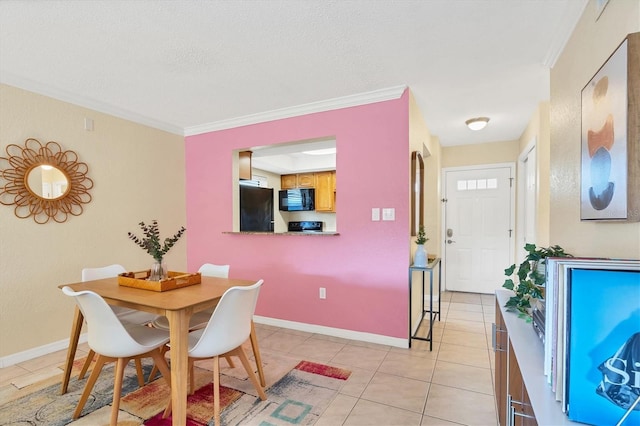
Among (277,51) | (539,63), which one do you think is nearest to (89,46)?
(277,51)

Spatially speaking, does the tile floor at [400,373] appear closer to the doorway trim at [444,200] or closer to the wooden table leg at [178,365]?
the wooden table leg at [178,365]

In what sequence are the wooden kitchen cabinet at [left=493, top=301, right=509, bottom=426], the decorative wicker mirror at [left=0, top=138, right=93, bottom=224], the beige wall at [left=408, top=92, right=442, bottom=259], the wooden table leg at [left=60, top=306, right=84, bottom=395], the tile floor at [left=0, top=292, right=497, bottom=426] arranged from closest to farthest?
1. the wooden kitchen cabinet at [left=493, top=301, right=509, bottom=426]
2. the tile floor at [left=0, top=292, right=497, bottom=426]
3. the wooden table leg at [left=60, top=306, right=84, bottom=395]
4. the decorative wicker mirror at [left=0, top=138, right=93, bottom=224]
5. the beige wall at [left=408, top=92, right=442, bottom=259]

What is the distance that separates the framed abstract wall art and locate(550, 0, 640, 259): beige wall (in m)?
0.08

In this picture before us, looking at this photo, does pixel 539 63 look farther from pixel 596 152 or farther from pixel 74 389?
pixel 74 389

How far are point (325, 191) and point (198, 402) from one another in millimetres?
4374

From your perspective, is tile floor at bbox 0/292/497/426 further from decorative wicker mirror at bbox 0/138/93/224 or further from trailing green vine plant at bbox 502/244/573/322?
decorative wicker mirror at bbox 0/138/93/224

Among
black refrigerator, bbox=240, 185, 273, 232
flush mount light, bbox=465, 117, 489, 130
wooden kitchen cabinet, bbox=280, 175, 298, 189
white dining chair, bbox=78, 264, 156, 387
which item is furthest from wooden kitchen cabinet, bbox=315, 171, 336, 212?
white dining chair, bbox=78, 264, 156, 387

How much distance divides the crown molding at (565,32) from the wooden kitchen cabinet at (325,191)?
3917 mm

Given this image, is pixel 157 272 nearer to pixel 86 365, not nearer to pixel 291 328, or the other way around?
pixel 86 365

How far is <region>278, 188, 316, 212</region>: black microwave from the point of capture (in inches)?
235

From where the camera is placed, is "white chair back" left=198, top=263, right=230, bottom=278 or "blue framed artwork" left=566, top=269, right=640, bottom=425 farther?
"white chair back" left=198, top=263, right=230, bottom=278

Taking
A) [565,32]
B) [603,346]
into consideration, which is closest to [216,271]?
[603,346]

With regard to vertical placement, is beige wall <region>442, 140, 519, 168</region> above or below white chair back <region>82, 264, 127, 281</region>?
above

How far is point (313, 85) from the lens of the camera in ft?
8.87
